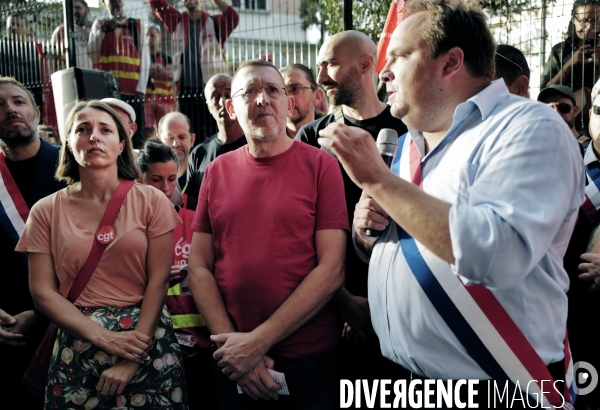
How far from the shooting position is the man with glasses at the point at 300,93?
4.76 meters

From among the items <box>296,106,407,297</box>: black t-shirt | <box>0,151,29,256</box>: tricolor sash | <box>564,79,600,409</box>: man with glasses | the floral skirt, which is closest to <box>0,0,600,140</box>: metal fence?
<box>296,106,407,297</box>: black t-shirt

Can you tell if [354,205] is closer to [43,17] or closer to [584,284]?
[584,284]

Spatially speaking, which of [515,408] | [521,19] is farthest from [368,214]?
[521,19]

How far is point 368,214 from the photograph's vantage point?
7.41 ft

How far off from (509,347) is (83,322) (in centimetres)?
193

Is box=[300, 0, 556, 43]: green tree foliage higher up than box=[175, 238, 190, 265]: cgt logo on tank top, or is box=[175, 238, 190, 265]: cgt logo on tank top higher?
box=[300, 0, 556, 43]: green tree foliage

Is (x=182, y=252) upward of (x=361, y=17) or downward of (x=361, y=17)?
downward

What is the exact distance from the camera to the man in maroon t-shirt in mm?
2811

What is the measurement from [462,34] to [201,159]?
2.80m

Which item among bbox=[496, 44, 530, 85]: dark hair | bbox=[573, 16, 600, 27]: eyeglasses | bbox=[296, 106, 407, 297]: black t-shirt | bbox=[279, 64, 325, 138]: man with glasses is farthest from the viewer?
bbox=[573, 16, 600, 27]: eyeglasses

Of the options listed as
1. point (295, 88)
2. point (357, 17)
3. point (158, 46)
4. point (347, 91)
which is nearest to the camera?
point (347, 91)

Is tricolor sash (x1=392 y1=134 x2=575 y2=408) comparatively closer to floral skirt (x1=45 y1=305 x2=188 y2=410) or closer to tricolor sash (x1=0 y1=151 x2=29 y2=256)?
floral skirt (x1=45 y1=305 x2=188 y2=410)

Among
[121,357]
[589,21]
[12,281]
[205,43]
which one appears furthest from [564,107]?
[205,43]

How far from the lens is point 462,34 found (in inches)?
84.7
